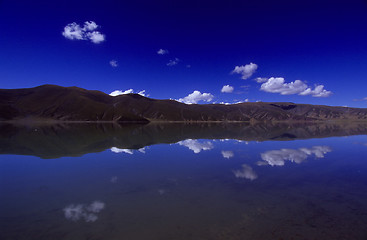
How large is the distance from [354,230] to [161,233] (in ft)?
21.8

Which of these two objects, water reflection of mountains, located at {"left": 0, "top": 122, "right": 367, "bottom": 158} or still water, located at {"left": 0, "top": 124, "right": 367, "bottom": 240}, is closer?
still water, located at {"left": 0, "top": 124, "right": 367, "bottom": 240}

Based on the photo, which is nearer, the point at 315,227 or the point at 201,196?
the point at 315,227

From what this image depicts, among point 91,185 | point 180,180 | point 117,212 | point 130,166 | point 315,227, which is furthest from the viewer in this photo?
point 130,166

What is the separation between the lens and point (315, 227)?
7.04 metres

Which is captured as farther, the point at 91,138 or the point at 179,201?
the point at 91,138

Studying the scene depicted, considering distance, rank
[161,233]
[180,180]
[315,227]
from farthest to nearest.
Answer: [180,180] → [315,227] → [161,233]

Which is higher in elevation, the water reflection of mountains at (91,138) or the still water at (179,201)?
the still water at (179,201)

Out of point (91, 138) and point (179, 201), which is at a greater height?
point (179, 201)

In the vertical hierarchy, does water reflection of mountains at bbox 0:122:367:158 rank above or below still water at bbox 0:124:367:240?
below

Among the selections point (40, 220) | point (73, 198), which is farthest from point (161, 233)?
point (73, 198)

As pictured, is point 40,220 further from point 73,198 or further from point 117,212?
point 117,212

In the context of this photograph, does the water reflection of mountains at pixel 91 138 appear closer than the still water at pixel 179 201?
No

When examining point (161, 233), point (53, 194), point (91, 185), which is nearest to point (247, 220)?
point (161, 233)

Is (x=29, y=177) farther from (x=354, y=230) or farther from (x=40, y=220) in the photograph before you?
(x=354, y=230)
